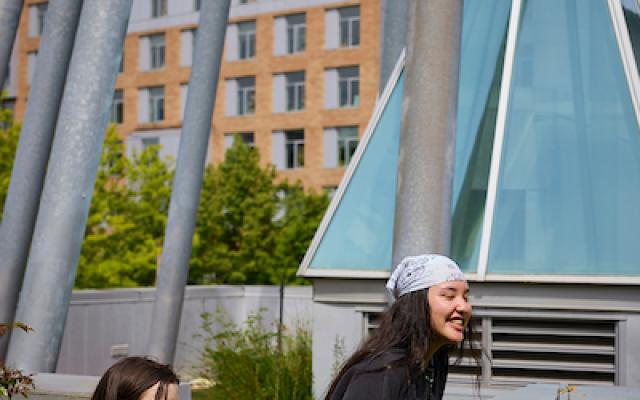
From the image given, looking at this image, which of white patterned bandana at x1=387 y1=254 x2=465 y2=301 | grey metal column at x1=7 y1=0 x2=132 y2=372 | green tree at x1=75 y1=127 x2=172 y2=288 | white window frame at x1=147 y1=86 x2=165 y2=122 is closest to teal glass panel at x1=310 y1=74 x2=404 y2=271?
grey metal column at x1=7 y1=0 x2=132 y2=372

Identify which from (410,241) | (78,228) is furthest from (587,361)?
(78,228)

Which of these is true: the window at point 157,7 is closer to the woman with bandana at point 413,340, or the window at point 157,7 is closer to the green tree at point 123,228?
the green tree at point 123,228

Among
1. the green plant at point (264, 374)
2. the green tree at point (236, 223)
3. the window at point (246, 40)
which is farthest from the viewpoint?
the window at point (246, 40)

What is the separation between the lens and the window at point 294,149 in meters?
61.4

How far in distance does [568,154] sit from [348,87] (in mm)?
47674

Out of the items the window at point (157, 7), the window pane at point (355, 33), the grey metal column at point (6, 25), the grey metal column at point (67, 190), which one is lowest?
the grey metal column at point (67, 190)

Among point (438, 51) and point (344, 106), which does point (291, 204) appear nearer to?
point (344, 106)

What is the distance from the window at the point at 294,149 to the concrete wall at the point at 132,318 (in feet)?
113

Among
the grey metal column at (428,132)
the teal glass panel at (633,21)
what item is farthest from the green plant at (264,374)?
the teal glass panel at (633,21)

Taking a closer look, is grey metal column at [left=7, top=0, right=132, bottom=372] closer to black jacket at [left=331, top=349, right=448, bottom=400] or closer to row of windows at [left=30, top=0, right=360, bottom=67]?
black jacket at [left=331, top=349, right=448, bottom=400]

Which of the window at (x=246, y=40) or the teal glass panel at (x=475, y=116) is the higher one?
the window at (x=246, y=40)

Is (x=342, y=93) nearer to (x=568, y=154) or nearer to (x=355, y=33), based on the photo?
(x=355, y=33)

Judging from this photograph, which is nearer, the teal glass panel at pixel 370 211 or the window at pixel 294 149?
the teal glass panel at pixel 370 211

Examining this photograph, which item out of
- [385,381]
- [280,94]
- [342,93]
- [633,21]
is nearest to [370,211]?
[633,21]
